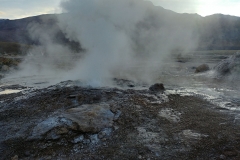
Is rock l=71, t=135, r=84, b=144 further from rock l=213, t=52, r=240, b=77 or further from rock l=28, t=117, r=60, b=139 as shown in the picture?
rock l=213, t=52, r=240, b=77

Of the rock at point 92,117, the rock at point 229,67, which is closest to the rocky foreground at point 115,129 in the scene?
the rock at point 92,117

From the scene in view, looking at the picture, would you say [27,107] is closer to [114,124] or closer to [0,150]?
[0,150]

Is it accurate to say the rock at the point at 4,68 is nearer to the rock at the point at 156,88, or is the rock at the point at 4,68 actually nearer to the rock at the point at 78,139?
the rock at the point at 156,88

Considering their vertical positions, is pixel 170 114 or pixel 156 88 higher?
pixel 156 88

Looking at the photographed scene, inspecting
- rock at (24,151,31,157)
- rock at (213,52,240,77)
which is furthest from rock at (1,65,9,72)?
rock at (213,52,240,77)

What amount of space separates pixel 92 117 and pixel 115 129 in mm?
790

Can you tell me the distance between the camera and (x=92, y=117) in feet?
20.8

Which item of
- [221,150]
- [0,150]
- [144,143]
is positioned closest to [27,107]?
[0,150]

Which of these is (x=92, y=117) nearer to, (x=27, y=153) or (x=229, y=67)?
(x=27, y=153)

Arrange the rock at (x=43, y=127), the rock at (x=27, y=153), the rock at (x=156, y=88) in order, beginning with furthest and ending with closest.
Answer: the rock at (x=156, y=88)
the rock at (x=43, y=127)
the rock at (x=27, y=153)

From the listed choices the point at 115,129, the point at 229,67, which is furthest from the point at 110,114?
the point at 229,67

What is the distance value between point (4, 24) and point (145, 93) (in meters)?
127

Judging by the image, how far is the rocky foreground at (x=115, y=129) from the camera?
502 centimetres

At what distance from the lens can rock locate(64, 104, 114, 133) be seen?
5.93 metres
